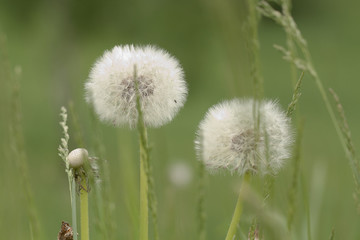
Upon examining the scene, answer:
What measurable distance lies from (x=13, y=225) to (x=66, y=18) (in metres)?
10.8

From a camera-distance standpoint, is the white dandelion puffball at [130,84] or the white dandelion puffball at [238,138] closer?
the white dandelion puffball at [238,138]

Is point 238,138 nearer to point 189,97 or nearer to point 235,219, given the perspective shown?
point 235,219

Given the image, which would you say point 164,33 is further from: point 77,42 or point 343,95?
point 343,95

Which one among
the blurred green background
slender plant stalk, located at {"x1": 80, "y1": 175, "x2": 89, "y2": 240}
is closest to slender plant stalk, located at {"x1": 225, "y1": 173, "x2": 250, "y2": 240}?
the blurred green background

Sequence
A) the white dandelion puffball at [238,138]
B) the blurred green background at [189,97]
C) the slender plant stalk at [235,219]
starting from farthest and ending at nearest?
the blurred green background at [189,97] → the white dandelion puffball at [238,138] → the slender plant stalk at [235,219]

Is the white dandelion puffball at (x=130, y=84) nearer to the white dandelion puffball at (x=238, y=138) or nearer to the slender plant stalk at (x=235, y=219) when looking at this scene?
the white dandelion puffball at (x=238, y=138)

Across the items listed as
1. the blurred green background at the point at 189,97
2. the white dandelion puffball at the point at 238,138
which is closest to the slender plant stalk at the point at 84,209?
the blurred green background at the point at 189,97

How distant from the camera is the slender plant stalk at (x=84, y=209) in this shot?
102cm

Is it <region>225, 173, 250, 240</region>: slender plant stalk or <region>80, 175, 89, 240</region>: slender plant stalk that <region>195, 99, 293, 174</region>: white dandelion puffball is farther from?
<region>80, 175, 89, 240</region>: slender plant stalk

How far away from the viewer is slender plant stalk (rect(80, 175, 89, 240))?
3.33 ft

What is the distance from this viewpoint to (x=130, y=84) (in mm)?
1255

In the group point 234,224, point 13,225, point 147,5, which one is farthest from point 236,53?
point 147,5

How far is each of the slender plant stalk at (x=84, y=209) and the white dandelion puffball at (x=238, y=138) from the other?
196mm

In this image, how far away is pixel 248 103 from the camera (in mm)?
1014
